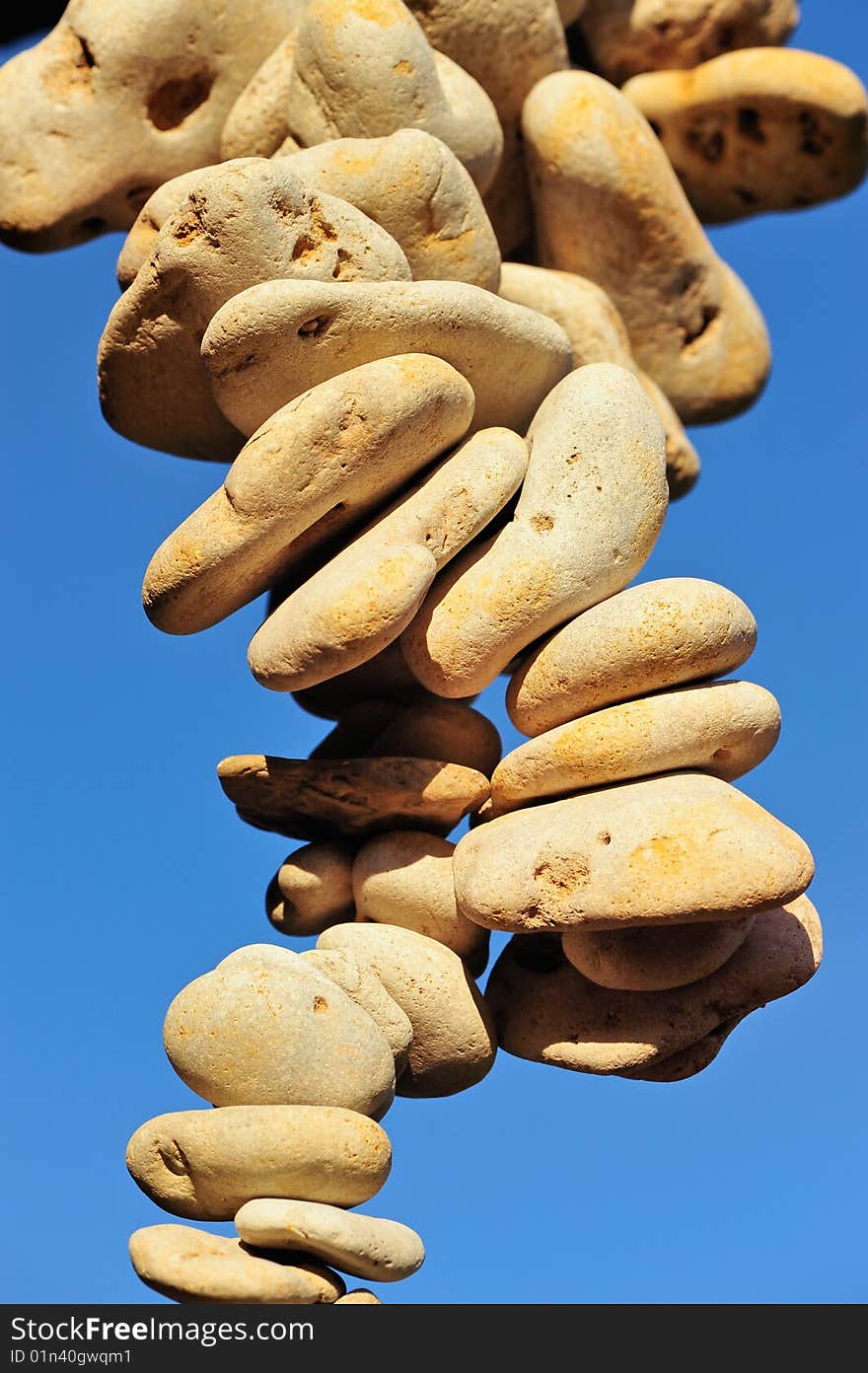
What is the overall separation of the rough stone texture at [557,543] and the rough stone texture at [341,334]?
0.18 m

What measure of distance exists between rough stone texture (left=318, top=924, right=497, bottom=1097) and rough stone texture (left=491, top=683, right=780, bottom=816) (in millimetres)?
362

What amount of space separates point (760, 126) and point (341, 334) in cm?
209

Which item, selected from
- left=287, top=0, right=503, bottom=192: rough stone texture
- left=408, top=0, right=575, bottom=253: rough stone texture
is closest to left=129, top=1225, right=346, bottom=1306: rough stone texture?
left=287, top=0, right=503, bottom=192: rough stone texture

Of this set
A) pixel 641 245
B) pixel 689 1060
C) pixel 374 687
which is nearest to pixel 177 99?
pixel 641 245

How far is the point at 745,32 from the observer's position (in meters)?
5.18

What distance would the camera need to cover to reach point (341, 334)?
11.6 ft

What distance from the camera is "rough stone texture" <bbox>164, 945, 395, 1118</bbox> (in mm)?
3137

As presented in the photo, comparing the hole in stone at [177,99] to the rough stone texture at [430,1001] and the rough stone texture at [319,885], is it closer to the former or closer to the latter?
the rough stone texture at [319,885]

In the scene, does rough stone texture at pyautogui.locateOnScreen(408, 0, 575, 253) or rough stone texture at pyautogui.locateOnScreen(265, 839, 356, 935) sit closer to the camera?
rough stone texture at pyautogui.locateOnScreen(265, 839, 356, 935)

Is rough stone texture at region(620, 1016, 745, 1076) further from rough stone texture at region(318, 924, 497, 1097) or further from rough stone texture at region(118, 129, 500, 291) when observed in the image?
rough stone texture at region(118, 129, 500, 291)

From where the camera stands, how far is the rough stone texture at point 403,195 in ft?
12.4

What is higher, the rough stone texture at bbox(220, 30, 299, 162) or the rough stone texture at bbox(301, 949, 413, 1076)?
the rough stone texture at bbox(220, 30, 299, 162)
